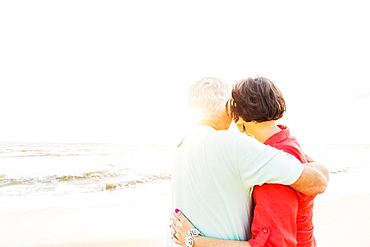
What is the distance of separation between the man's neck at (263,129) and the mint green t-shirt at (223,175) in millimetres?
291

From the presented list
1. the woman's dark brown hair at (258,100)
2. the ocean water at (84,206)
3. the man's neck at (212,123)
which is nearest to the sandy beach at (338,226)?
the ocean water at (84,206)

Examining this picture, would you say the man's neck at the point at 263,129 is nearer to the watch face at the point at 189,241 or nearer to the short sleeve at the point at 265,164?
the short sleeve at the point at 265,164

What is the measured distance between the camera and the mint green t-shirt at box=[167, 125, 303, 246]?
1.25m

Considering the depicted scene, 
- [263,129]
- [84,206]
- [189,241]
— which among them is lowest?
[84,206]

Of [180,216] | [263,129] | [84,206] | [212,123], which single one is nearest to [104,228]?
[84,206]

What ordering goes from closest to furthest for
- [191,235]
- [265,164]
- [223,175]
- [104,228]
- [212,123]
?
1. [265,164]
2. [223,175]
3. [191,235]
4. [212,123]
5. [104,228]

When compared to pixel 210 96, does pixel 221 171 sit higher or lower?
lower

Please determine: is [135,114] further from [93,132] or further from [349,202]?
[349,202]

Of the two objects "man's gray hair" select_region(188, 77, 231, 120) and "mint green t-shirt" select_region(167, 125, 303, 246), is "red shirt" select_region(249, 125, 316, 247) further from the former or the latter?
"man's gray hair" select_region(188, 77, 231, 120)

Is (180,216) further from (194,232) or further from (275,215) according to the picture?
(275,215)

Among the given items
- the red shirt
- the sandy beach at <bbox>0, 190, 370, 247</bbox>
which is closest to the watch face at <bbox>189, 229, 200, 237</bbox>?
the red shirt

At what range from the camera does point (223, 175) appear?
1.35 meters

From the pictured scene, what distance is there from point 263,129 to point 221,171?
0.42 metres

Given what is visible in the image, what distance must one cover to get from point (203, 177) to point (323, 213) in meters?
4.43
